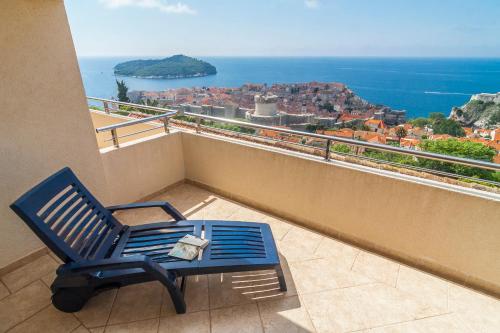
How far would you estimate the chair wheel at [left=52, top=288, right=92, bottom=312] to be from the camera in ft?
6.24

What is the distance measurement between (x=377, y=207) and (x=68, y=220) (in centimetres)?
293

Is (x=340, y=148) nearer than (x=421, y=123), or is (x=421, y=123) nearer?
(x=340, y=148)

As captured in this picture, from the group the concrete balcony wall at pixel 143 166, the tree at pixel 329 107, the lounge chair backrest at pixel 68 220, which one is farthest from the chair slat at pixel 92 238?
the tree at pixel 329 107

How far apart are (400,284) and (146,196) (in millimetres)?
3428

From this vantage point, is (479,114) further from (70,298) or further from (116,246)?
(70,298)

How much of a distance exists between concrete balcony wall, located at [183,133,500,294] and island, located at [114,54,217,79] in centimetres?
3124

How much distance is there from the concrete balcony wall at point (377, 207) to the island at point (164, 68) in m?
31.2

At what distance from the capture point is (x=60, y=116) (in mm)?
2594

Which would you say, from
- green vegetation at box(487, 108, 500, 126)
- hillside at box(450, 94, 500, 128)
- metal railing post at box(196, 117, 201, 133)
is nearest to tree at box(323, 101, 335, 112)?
hillside at box(450, 94, 500, 128)

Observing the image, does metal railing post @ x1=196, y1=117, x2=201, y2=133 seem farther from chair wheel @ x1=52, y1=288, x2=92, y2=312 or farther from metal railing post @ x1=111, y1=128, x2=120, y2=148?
chair wheel @ x1=52, y1=288, x2=92, y2=312

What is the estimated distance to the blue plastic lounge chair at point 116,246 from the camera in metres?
1.77

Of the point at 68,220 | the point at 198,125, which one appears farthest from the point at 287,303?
the point at 198,125

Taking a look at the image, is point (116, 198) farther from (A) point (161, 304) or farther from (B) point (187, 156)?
(A) point (161, 304)

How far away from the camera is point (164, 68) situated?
34.0 m
